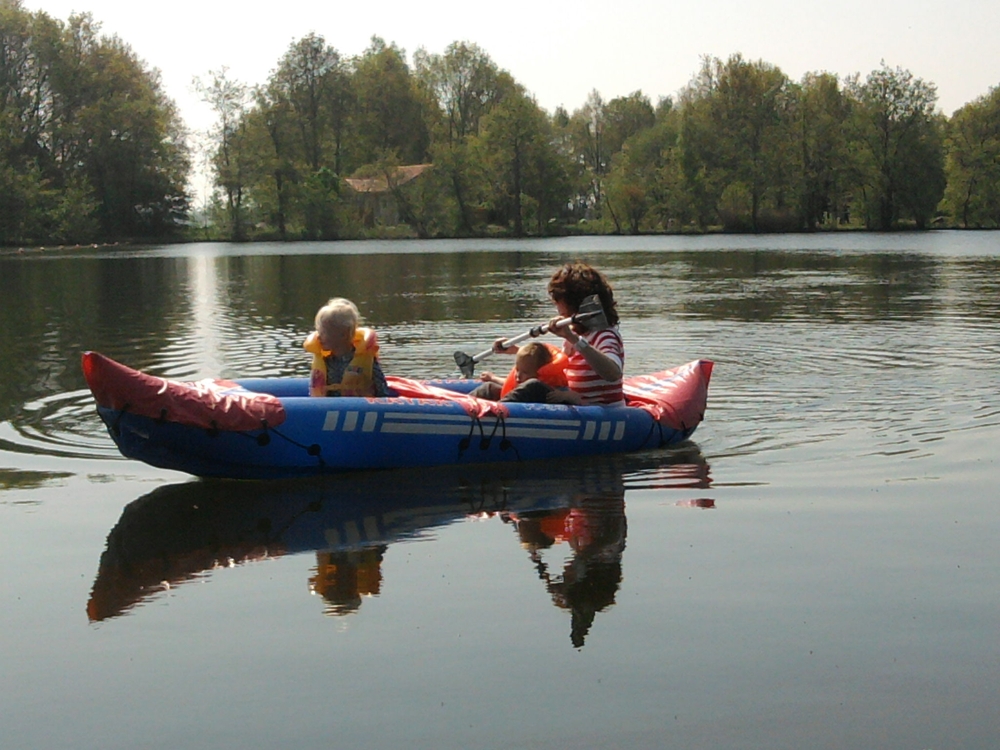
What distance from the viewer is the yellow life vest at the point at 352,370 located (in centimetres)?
792

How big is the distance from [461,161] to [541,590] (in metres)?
79.8

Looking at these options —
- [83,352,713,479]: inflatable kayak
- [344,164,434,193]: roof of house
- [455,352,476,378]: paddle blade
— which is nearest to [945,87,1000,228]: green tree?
[344,164,434,193]: roof of house

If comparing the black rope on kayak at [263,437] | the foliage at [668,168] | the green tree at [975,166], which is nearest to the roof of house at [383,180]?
the foliage at [668,168]

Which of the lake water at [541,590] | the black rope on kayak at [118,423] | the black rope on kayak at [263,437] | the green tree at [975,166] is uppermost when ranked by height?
the green tree at [975,166]

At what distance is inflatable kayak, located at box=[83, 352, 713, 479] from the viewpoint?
23.5ft

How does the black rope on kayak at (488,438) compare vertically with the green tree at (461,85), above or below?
below

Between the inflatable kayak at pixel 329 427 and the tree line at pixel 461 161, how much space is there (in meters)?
67.0

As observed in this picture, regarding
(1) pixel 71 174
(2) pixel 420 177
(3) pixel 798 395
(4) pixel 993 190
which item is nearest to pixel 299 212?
(2) pixel 420 177

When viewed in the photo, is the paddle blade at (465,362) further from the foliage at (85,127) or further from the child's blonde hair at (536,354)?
the foliage at (85,127)

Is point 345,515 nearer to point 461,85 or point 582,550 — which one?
point 582,550

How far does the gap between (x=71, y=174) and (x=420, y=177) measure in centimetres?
2165

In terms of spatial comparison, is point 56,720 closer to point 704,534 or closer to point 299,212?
point 704,534

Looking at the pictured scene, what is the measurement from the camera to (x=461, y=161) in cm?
8369

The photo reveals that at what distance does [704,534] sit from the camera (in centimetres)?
625
